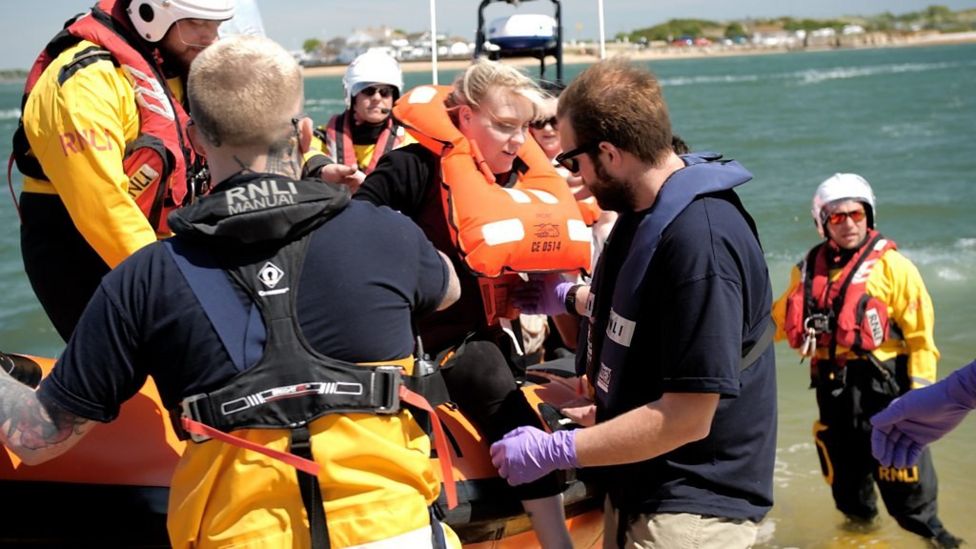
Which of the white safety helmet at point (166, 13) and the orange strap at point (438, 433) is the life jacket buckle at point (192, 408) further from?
the white safety helmet at point (166, 13)

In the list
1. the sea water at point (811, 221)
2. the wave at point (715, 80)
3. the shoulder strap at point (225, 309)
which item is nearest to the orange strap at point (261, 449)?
the shoulder strap at point (225, 309)

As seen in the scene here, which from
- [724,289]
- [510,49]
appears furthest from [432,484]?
[510,49]

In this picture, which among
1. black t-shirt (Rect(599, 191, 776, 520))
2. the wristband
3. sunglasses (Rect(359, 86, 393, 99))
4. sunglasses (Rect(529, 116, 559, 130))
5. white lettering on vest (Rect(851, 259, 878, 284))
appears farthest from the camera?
sunglasses (Rect(359, 86, 393, 99))

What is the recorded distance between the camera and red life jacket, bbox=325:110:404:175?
19.2ft

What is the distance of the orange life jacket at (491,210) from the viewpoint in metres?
3.16

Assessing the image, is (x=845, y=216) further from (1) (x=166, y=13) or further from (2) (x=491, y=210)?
(1) (x=166, y=13)

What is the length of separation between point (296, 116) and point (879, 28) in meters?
160

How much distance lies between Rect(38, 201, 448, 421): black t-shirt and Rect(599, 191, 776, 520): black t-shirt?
0.58 metres

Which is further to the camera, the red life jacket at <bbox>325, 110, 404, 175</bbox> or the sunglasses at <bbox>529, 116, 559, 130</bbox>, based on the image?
the red life jacket at <bbox>325, 110, 404, 175</bbox>

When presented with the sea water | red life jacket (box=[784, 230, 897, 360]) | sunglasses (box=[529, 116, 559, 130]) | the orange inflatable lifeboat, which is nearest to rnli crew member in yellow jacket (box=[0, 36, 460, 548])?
the orange inflatable lifeboat

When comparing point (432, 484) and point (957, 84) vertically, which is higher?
point (432, 484)

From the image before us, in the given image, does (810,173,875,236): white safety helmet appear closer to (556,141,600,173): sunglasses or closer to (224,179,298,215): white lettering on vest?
(556,141,600,173): sunglasses

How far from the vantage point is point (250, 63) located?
1.92 meters

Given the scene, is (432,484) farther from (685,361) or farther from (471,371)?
(471,371)
